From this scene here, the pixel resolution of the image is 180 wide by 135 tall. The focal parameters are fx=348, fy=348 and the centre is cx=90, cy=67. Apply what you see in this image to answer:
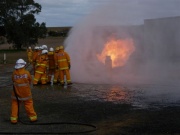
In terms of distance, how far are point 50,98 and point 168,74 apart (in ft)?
29.4

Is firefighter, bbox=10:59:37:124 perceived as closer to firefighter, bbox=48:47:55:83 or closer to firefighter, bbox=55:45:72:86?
firefighter, bbox=55:45:72:86

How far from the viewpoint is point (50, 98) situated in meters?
12.1

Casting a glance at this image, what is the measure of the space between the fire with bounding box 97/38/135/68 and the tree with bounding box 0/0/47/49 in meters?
40.5

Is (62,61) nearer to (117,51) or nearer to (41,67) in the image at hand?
(41,67)

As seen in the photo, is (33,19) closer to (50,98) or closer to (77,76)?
(77,76)

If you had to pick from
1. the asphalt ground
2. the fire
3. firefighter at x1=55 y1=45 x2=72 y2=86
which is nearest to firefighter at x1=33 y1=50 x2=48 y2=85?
firefighter at x1=55 y1=45 x2=72 y2=86

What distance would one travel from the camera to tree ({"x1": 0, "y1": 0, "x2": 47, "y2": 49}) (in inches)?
2251

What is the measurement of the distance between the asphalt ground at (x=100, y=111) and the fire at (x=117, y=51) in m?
4.12

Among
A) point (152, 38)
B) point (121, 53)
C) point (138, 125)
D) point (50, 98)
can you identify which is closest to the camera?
point (138, 125)

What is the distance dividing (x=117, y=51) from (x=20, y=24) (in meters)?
42.4

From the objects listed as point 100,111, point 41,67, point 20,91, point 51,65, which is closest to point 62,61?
point 41,67

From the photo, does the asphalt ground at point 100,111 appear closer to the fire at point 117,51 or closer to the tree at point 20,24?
the fire at point 117,51

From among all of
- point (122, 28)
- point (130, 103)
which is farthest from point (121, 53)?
point (130, 103)

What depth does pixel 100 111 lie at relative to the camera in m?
9.74
